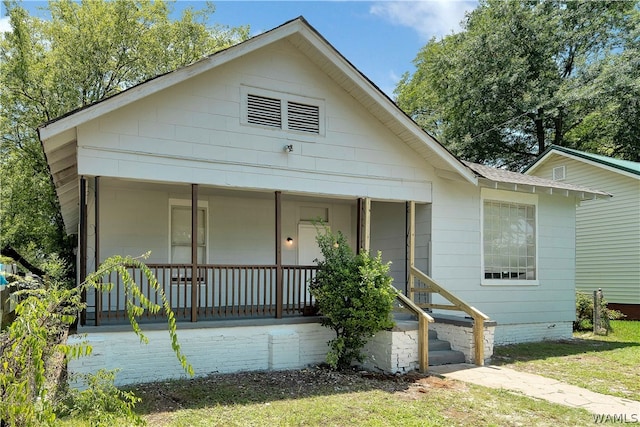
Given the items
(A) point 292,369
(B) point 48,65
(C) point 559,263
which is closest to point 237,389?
(A) point 292,369

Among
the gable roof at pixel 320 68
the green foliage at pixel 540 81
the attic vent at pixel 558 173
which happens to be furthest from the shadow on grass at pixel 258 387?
the green foliage at pixel 540 81

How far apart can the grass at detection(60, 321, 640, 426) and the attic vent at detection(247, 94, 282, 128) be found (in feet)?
14.4

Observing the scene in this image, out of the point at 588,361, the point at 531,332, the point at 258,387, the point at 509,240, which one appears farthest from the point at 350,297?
the point at 531,332

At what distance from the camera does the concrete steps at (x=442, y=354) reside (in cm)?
877

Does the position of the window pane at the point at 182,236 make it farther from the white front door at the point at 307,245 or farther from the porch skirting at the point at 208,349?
the porch skirting at the point at 208,349

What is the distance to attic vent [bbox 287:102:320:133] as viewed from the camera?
358 inches

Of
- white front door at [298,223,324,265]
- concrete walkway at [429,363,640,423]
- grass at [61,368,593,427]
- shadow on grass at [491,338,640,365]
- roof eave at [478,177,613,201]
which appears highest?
roof eave at [478,177,613,201]

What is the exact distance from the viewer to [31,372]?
128 inches

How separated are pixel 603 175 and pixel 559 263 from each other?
654 cm

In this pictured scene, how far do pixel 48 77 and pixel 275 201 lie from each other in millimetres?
16920

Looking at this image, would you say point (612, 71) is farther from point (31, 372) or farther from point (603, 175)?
point (31, 372)

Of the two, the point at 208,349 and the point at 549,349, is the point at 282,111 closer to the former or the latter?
the point at 208,349

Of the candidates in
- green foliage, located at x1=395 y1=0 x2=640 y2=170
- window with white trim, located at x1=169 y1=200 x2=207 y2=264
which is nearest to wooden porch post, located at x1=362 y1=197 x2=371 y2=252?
window with white trim, located at x1=169 y1=200 x2=207 y2=264

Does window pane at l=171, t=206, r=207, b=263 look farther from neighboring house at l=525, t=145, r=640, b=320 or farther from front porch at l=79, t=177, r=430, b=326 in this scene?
neighboring house at l=525, t=145, r=640, b=320
